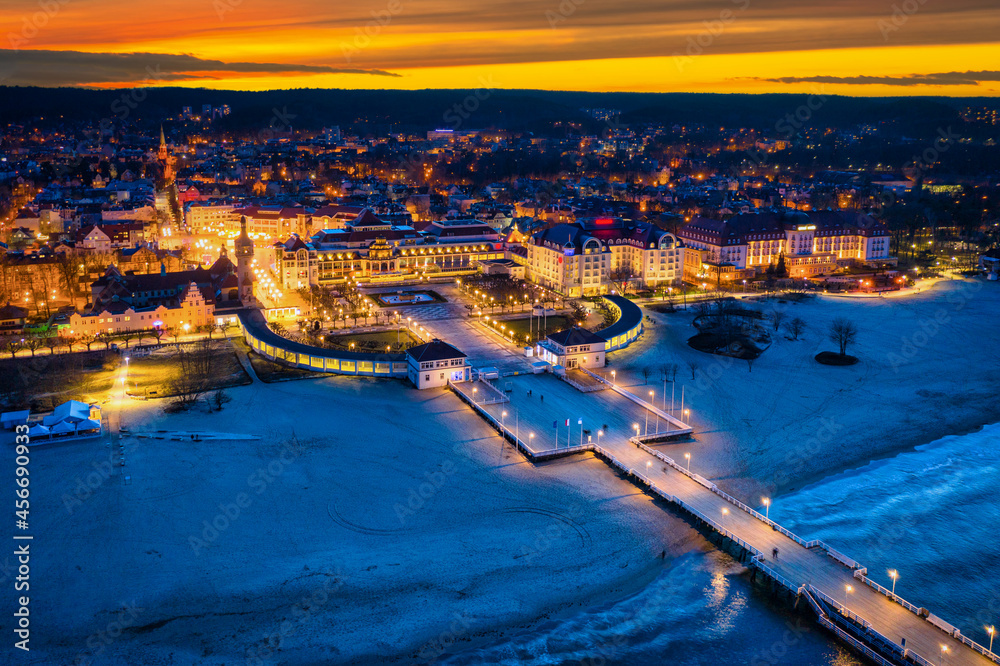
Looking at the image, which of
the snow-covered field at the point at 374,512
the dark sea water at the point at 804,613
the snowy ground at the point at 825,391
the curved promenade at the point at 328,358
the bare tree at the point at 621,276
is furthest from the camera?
the bare tree at the point at 621,276

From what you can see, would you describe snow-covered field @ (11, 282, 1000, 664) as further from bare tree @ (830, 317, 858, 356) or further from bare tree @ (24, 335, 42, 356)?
bare tree @ (24, 335, 42, 356)

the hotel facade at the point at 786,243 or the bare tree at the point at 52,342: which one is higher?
the hotel facade at the point at 786,243

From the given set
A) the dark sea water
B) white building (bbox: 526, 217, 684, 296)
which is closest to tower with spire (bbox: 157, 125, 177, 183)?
white building (bbox: 526, 217, 684, 296)

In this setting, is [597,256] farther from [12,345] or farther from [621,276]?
[12,345]

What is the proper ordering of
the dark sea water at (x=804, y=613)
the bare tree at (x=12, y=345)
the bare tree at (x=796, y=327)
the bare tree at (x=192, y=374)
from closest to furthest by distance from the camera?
the dark sea water at (x=804, y=613) < the bare tree at (x=192, y=374) < the bare tree at (x=12, y=345) < the bare tree at (x=796, y=327)

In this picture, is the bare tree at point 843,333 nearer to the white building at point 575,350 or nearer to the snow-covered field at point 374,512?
the snow-covered field at point 374,512

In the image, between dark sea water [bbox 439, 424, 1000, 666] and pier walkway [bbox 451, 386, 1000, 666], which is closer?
pier walkway [bbox 451, 386, 1000, 666]

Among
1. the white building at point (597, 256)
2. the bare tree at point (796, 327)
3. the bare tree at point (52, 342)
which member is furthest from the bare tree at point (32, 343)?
the bare tree at point (796, 327)
